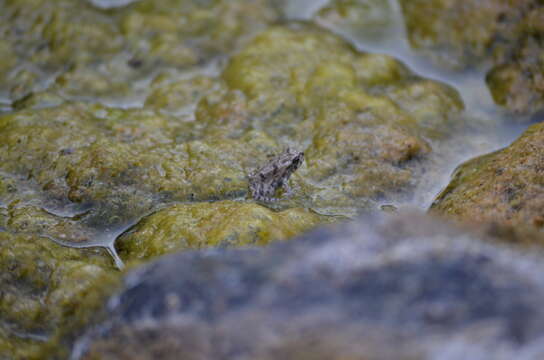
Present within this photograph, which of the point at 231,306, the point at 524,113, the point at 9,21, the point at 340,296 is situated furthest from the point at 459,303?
the point at 9,21

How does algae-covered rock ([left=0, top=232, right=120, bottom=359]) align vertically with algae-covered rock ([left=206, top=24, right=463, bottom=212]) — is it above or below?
below

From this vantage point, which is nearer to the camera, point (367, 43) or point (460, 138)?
point (460, 138)

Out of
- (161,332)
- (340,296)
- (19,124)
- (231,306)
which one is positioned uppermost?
(340,296)

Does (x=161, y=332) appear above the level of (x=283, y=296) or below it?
below

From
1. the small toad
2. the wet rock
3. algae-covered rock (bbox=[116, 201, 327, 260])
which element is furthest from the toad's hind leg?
the wet rock

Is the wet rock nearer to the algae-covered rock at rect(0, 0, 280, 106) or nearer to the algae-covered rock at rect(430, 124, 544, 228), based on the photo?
the algae-covered rock at rect(430, 124, 544, 228)

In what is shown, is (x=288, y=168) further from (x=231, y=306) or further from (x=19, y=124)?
(x=19, y=124)

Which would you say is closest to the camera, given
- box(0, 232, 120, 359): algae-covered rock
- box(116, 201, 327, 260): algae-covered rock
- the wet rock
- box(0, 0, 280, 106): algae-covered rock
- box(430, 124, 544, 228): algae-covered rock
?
the wet rock
